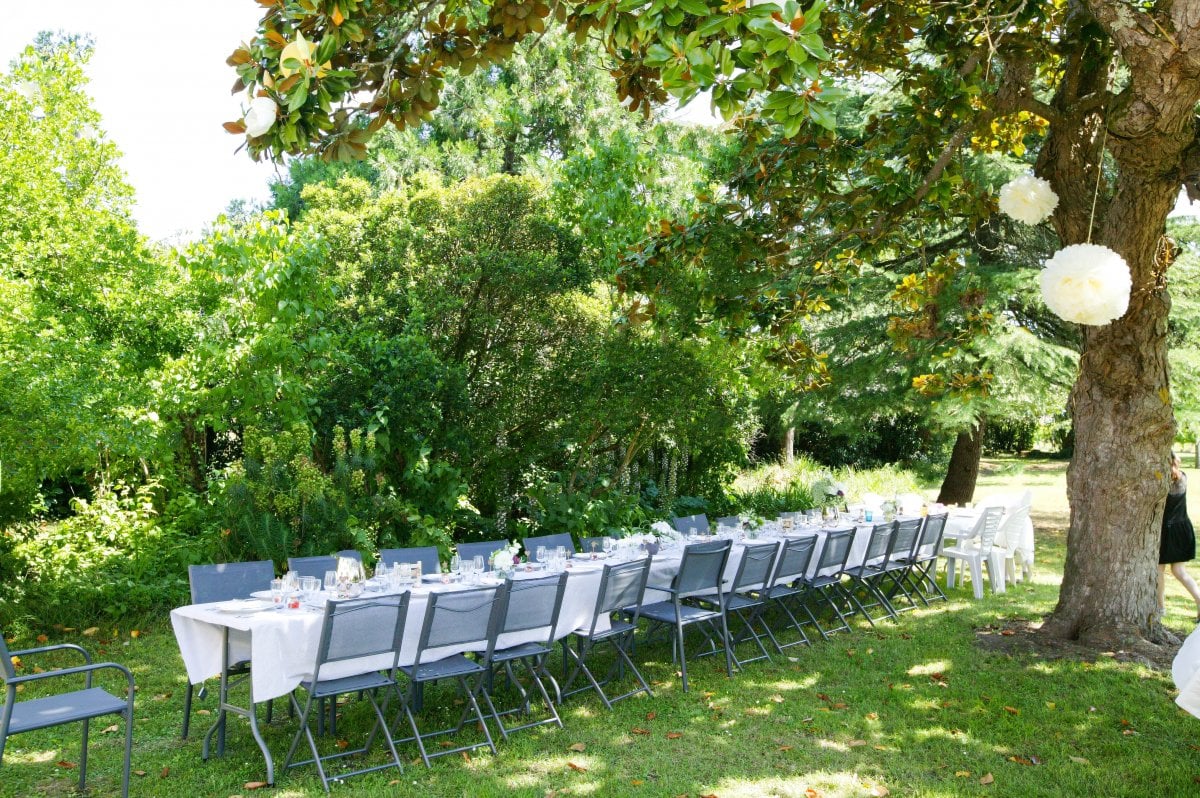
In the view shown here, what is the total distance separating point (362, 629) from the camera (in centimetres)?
466

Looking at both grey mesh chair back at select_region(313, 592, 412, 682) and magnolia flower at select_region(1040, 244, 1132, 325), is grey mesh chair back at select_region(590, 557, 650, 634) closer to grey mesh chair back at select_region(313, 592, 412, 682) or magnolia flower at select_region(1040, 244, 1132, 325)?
grey mesh chair back at select_region(313, 592, 412, 682)

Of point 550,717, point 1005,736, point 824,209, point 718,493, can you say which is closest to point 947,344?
point 824,209

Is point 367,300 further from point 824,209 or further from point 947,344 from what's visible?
point 947,344

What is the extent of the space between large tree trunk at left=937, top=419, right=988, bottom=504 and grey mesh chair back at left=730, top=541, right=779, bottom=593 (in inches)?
358

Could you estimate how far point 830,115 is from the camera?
8.34ft

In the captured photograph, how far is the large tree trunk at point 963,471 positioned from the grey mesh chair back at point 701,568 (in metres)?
9.75

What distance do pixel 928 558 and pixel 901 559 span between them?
0.63 metres

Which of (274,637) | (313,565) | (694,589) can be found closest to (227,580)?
(313,565)

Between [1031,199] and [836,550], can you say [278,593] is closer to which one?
[836,550]

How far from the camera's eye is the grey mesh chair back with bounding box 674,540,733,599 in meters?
6.27

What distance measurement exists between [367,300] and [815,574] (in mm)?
5650

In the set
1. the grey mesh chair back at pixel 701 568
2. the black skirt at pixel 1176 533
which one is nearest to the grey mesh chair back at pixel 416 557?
the grey mesh chair back at pixel 701 568

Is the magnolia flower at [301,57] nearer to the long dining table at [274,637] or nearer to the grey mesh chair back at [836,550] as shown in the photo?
the long dining table at [274,637]

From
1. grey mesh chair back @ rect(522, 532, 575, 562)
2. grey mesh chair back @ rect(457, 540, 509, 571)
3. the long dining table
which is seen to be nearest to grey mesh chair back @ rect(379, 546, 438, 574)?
grey mesh chair back @ rect(457, 540, 509, 571)
